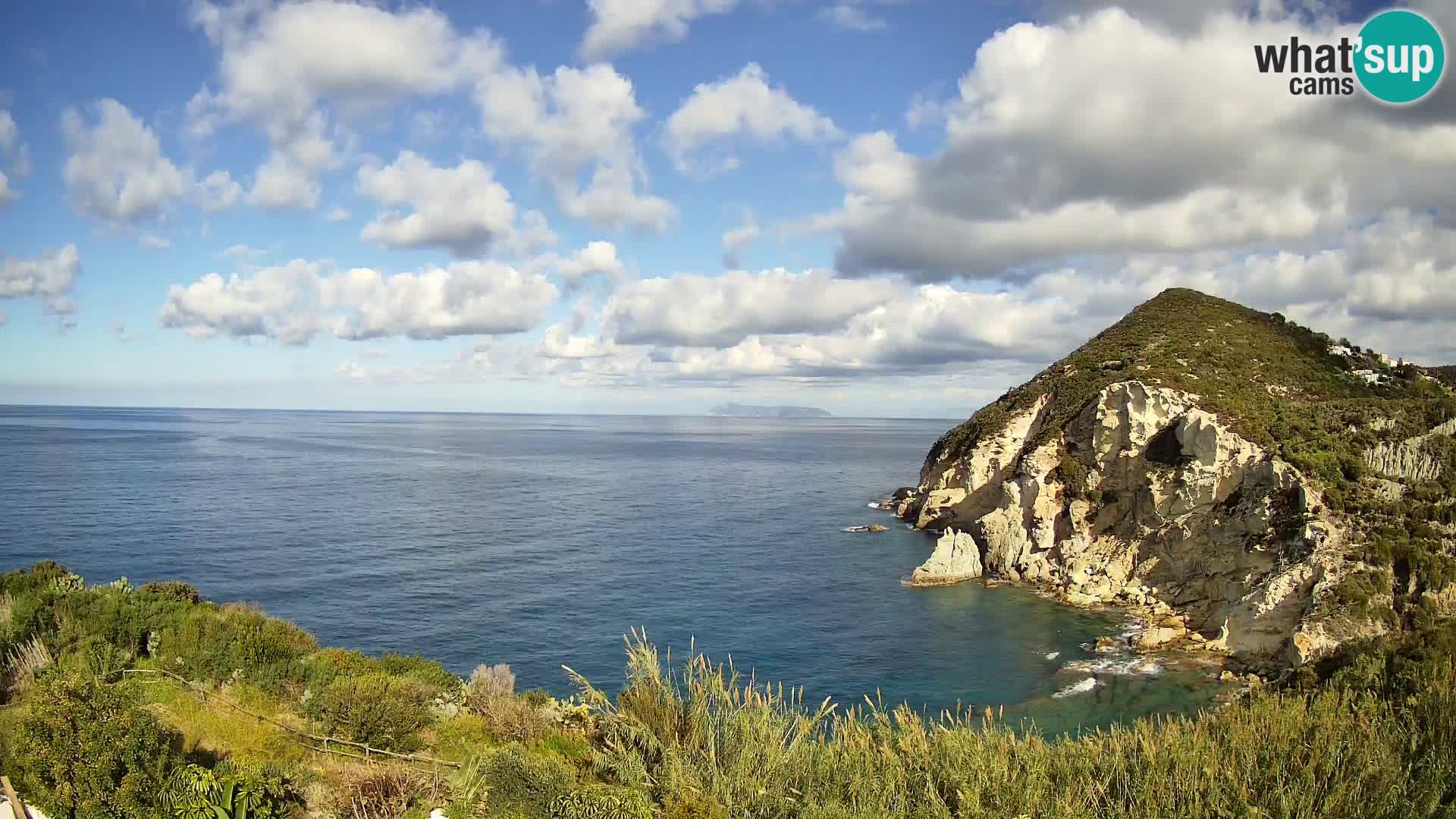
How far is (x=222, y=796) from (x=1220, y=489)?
141 ft

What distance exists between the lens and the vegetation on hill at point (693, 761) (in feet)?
34.3

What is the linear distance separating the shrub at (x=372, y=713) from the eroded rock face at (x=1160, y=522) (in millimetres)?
30658

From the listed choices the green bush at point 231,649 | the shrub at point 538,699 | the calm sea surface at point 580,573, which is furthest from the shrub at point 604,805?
the calm sea surface at point 580,573

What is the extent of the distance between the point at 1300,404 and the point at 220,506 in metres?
79.6

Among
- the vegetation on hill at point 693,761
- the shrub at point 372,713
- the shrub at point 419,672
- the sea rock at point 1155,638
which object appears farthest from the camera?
the sea rock at point 1155,638

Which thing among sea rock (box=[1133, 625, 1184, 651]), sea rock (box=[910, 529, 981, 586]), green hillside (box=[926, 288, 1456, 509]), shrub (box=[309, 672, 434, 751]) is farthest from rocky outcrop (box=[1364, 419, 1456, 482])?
shrub (box=[309, 672, 434, 751])

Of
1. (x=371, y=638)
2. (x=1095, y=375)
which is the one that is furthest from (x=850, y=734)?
(x=1095, y=375)

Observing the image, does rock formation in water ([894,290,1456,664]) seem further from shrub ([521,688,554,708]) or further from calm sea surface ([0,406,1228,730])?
shrub ([521,688,554,708])

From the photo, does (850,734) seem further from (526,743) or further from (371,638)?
(371,638)

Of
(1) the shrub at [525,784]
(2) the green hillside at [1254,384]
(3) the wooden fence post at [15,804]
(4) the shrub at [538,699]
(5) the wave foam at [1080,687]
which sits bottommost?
(5) the wave foam at [1080,687]

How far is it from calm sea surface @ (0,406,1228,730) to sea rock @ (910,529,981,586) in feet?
4.36

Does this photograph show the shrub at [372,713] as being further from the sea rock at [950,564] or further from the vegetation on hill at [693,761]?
the sea rock at [950,564]

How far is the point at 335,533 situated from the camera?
55.8 m

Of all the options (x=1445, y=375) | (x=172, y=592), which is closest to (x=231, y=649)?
(x=172, y=592)
